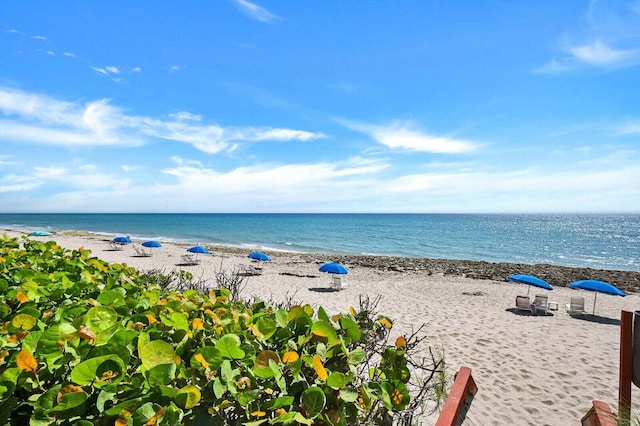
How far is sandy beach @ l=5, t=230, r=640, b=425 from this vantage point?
17.4ft

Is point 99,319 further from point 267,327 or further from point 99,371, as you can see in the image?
point 267,327

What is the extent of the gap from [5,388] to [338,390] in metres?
1.04

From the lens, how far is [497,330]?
8.92m

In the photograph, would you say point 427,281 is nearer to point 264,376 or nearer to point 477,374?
point 477,374

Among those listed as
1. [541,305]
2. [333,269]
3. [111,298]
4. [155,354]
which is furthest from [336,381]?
[333,269]

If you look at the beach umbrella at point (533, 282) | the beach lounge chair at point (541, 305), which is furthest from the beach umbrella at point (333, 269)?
the beach lounge chair at point (541, 305)

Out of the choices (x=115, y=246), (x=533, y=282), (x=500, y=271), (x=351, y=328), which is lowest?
(x=500, y=271)

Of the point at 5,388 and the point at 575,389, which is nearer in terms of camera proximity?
the point at 5,388

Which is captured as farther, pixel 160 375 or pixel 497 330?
pixel 497 330

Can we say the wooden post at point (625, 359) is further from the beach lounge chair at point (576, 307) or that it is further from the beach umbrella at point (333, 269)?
the beach umbrella at point (333, 269)

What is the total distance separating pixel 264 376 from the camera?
3.90 ft

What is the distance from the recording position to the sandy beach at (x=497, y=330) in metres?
5.30

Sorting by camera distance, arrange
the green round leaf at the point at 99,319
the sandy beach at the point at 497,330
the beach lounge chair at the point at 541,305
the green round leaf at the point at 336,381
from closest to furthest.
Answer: the green round leaf at the point at 336,381
the green round leaf at the point at 99,319
the sandy beach at the point at 497,330
the beach lounge chair at the point at 541,305

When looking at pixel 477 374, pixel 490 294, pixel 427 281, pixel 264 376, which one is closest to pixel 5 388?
pixel 264 376
